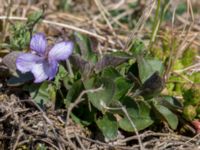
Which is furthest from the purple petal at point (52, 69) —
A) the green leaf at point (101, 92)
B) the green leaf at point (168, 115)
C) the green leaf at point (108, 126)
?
the green leaf at point (168, 115)

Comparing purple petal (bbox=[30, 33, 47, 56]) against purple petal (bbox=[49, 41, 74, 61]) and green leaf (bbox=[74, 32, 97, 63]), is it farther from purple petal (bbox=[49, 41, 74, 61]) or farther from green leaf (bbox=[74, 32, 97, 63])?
green leaf (bbox=[74, 32, 97, 63])

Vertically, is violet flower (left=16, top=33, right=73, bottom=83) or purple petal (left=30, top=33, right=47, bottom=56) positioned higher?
purple petal (left=30, top=33, right=47, bottom=56)

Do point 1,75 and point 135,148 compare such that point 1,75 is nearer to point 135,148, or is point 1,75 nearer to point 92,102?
point 92,102

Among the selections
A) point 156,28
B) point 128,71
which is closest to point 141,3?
point 156,28

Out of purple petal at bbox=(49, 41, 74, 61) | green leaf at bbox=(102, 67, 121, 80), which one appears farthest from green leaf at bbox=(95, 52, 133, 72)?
purple petal at bbox=(49, 41, 74, 61)

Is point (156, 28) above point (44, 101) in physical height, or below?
above

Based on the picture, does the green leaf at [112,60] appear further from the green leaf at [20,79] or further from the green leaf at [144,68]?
the green leaf at [20,79]
